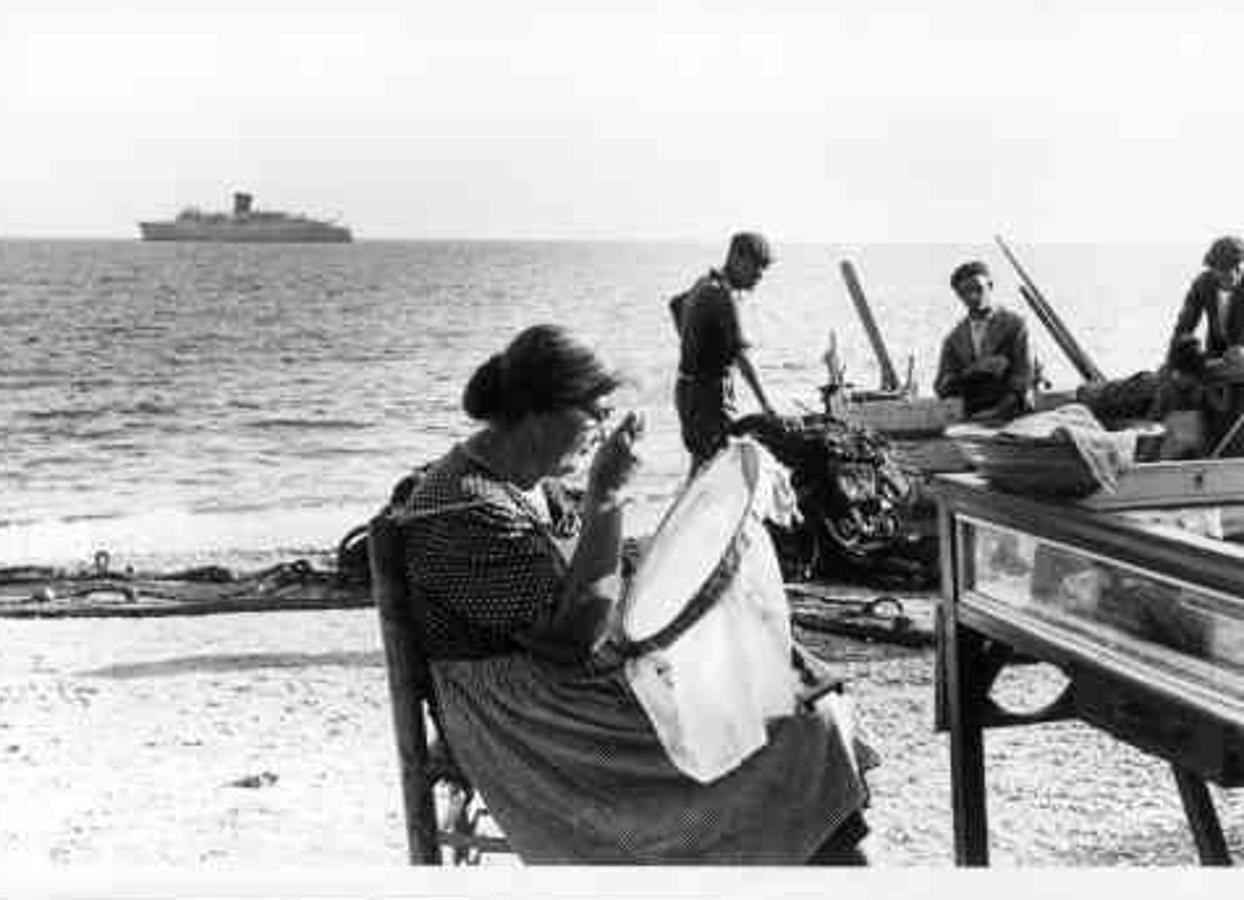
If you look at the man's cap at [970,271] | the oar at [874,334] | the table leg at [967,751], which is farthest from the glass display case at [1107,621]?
the oar at [874,334]

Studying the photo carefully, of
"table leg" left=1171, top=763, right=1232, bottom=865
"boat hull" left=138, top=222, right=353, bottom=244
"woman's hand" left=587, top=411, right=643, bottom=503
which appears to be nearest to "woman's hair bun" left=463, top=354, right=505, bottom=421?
"woman's hand" left=587, top=411, right=643, bottom=503

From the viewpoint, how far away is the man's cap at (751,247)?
798 centimetres

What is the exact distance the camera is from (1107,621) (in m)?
3.10

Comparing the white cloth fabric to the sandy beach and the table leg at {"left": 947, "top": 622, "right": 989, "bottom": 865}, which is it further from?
the sandy beach

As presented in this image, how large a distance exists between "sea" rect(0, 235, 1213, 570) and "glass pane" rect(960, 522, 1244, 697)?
889 millimetres

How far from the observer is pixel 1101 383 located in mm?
10516

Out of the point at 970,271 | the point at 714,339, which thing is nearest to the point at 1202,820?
the point at 714,339

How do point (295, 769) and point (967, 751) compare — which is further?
point (295, 769)

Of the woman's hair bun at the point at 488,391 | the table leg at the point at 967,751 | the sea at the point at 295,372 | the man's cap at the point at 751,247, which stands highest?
the man's cap at the point at 751,247

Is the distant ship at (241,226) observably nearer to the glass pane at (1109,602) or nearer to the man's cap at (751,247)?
the man's cap at (751,247)

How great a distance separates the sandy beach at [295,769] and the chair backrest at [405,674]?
55 centimetres

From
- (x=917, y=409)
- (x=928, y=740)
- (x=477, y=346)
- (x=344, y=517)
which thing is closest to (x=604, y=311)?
(x=477, y=346)

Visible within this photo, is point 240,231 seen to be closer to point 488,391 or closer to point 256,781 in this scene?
point 256,781

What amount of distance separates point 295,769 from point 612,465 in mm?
2836
